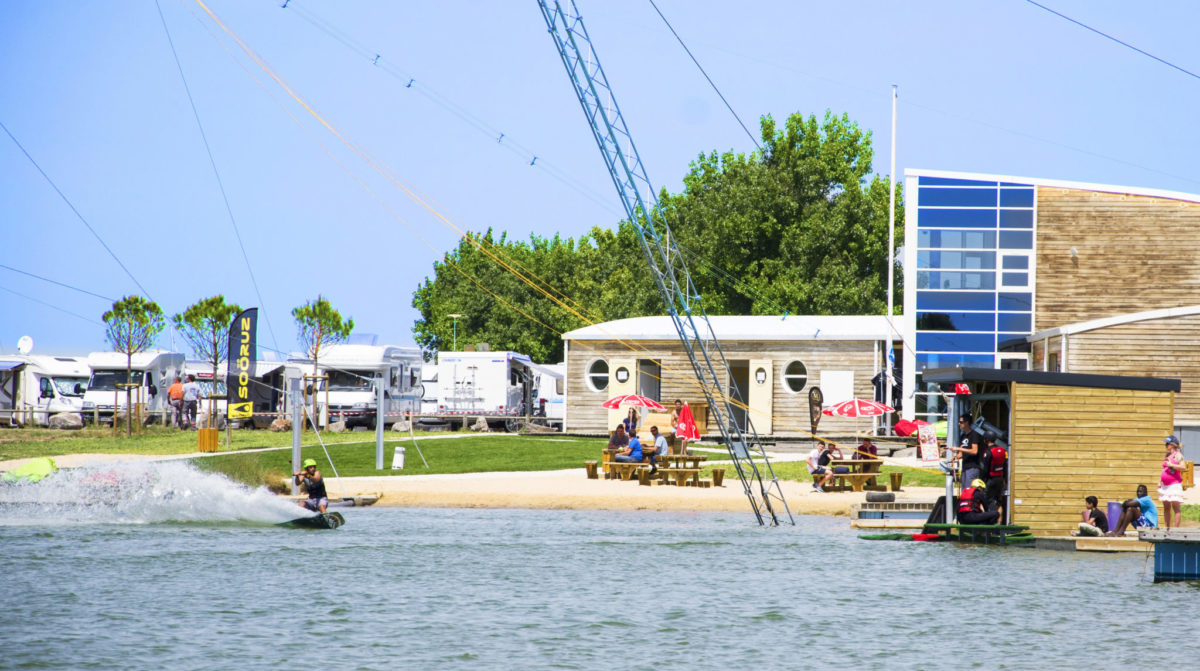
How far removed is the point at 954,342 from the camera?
38.2m

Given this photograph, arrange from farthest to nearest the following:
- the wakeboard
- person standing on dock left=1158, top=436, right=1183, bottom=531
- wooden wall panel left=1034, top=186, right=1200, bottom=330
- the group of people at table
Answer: wooden wall panel left=1034, top=186, right=1200, bottom=330 < the group of people at table < the wakeboard < person standing on dock left=1158, top=436, right=1183, bottom=531

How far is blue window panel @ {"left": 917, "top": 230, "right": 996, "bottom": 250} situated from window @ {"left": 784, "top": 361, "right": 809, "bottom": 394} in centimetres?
501

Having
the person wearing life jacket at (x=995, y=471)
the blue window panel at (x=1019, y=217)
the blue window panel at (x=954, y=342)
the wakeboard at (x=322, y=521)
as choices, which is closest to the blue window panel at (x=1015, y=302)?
the blue window panel at (x=954, y=342)

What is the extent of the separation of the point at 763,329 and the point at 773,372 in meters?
1.44

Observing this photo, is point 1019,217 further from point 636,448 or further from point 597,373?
point 636,448

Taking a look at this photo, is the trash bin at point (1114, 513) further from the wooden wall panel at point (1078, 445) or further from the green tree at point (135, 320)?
the green tree at point (135, 320)

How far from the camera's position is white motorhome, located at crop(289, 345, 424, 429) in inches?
1884

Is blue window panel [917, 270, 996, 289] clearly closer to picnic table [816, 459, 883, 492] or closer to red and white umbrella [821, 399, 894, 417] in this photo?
red and white umbrella [821, 399, 894, 417]

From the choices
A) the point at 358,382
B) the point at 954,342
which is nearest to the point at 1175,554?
the point at 954,342

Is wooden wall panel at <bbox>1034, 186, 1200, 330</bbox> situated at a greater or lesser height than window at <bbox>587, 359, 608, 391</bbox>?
greater

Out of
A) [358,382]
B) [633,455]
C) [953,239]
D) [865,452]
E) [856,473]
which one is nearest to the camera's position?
[856,473]

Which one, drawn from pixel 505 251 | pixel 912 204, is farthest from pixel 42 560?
pixel 505 251

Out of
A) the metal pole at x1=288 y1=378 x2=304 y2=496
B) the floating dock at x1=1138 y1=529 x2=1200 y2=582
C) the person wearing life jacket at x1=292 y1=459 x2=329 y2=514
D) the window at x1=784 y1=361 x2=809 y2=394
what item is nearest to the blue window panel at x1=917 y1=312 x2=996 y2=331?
the window at x1=784 y1=361 x2=809 y2=394

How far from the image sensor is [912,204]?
125 ft
